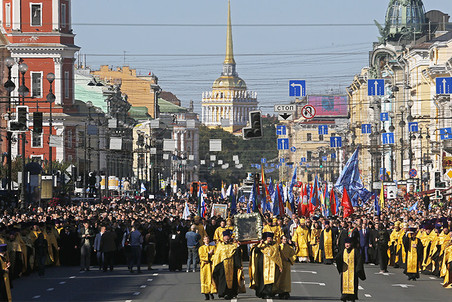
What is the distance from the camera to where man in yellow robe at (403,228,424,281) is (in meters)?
29.9

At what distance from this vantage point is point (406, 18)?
10975 cm

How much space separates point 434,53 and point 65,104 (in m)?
28.0

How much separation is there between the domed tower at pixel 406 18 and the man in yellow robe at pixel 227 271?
276 ft

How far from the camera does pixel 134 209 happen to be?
187ft

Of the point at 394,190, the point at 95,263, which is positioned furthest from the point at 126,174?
the point at 95,263

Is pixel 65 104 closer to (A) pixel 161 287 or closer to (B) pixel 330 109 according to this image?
(A) pixel 161 287

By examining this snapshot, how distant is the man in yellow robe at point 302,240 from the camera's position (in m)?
36.7

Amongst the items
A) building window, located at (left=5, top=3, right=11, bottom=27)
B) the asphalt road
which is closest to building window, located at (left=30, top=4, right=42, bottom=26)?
building window, located at (left=5, top=3, right=11, bottom=27)

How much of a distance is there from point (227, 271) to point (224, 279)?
0.17 m

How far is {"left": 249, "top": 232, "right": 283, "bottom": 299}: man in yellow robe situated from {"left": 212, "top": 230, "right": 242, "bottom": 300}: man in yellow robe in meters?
0.32

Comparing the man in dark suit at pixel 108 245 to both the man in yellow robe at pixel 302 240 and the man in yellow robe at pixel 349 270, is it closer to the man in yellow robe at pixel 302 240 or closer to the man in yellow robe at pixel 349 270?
the man in yellow robe at pixel 302 240

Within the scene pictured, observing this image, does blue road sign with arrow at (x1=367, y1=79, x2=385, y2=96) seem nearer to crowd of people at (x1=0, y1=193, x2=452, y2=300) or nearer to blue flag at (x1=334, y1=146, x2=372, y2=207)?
blue flag at (x1=334, y1=146, x2=372, y2=207)

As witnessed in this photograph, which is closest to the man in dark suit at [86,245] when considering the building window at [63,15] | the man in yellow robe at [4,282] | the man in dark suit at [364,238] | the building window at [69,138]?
the man in dark suit at [364,238]

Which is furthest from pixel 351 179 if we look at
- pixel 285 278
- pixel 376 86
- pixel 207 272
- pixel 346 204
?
pixel 285 278
